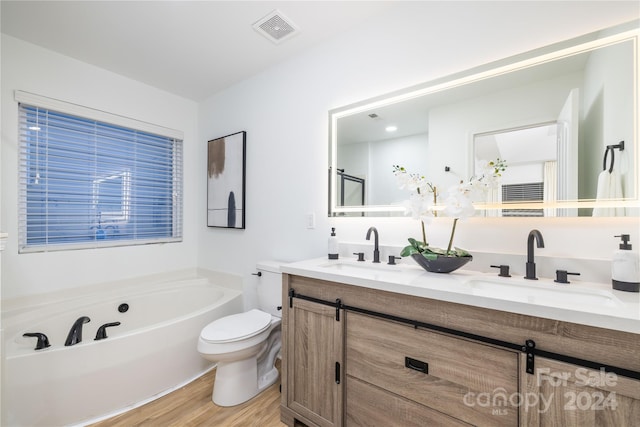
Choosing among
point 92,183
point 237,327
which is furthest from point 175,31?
point 237,327

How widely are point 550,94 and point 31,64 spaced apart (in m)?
3.36

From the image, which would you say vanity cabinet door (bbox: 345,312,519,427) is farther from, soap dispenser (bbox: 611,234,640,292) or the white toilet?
the white toilet

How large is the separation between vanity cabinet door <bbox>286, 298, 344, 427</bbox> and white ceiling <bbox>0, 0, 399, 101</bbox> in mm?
1782

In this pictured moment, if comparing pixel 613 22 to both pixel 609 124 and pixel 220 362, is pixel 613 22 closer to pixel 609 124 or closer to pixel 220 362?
pixel 609 124

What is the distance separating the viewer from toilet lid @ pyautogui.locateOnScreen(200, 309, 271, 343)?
1.67m

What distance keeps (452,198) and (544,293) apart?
515 millimetres

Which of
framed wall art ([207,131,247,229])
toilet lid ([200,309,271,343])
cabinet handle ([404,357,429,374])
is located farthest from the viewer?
framed wall art ([207,131,247,229])

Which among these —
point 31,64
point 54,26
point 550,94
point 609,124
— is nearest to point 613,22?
point 550,94

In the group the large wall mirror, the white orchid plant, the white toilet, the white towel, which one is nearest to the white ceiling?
the large wall mirror

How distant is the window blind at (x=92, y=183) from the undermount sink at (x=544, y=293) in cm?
286

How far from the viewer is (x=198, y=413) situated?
165 cm

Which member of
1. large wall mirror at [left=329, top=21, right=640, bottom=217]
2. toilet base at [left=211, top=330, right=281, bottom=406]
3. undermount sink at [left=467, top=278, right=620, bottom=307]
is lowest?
toilet base at [left=211, top=330, right=281, bottom=406]

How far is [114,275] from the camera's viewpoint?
7.98ft

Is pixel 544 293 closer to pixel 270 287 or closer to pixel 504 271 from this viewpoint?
pixel 504 271
